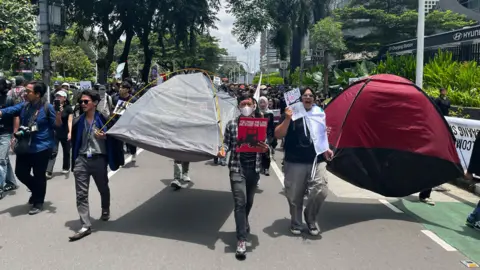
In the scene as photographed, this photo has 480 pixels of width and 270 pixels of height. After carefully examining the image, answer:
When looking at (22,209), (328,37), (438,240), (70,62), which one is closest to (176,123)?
(22,209)

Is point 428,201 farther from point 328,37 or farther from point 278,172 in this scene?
point 328,37

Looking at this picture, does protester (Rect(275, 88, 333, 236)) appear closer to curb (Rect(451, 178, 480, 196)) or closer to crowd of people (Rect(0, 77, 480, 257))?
crowd of people (Rect(0, 77, 480, 257))

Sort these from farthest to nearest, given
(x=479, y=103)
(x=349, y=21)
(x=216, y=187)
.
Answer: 1. (x=349, y=21)
2. (x=479, y=103)
3. (x=216, y=187)

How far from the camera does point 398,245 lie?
5410 mm

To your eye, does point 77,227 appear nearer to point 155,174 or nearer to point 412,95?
point 155,174

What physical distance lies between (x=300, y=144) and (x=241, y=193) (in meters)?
0.98

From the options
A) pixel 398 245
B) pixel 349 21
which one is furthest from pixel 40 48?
pixel 349 21

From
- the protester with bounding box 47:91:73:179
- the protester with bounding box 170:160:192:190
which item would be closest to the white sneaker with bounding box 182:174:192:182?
the protester with bounding box 170:160:192:190

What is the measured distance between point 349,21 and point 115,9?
18607 mm

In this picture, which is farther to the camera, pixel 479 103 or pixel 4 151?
pixel 479 103

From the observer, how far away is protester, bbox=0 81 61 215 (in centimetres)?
622

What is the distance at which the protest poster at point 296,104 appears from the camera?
17.5 feet

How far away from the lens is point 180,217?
6293 mm

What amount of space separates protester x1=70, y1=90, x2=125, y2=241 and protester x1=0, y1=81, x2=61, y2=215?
844 mm
